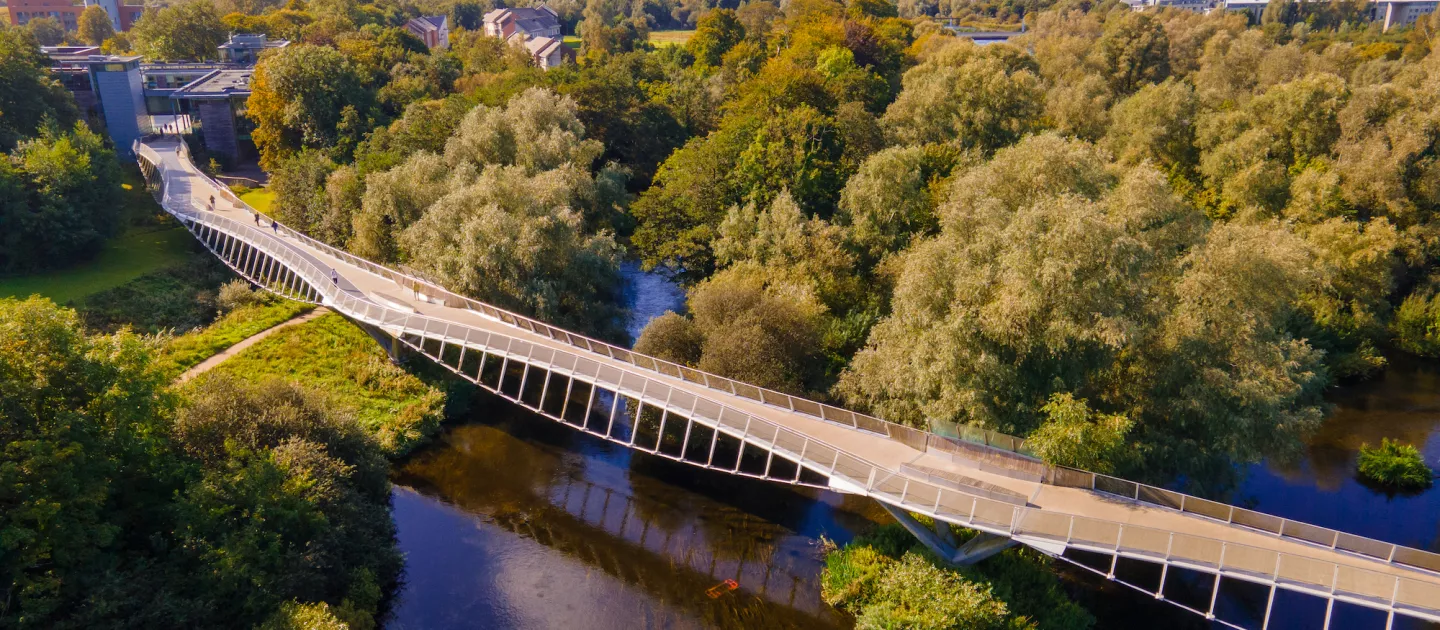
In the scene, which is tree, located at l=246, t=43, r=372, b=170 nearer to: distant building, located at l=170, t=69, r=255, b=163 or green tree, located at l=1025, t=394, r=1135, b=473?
distant building, located at l=170, t=69, r=255, b=163

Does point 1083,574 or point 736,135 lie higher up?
point 736,135

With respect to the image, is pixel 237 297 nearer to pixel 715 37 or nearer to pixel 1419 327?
pixel 715 37

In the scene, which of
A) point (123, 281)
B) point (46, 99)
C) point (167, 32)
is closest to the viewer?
point (123, 281)

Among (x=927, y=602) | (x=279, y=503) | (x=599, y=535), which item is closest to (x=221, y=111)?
(x=279, y=503)

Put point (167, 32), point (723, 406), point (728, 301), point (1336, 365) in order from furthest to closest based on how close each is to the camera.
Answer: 1. point (167, 32)
2. point (1336, 365)
3. point (728, 301)
4. point (723, 406)

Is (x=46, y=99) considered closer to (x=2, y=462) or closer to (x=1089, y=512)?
(x=2, y=462)

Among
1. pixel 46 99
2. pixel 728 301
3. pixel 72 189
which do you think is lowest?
pixel 728 301

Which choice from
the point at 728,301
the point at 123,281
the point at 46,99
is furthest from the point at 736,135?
the point at 46,99
